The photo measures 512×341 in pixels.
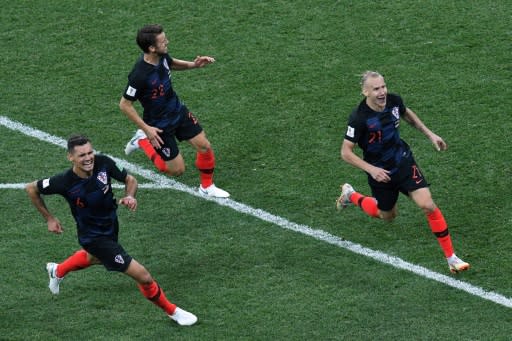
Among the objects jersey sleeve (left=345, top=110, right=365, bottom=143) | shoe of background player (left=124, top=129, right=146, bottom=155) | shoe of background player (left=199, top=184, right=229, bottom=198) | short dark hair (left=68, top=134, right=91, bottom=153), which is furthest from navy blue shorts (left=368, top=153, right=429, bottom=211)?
shoe of background player (left=124, top=129, right=146, bottom=155)

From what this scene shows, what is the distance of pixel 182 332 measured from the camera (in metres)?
10.4

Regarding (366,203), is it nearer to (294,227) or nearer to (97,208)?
(294,227)

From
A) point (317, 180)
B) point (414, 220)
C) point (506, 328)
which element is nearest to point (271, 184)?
point (317, 180)

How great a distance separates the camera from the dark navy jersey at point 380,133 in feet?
35.9

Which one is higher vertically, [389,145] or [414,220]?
[389,145]

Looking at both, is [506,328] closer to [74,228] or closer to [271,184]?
[271,184]

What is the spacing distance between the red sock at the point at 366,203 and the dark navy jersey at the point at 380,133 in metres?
0.71

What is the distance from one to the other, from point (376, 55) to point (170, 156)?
3798 millimetres

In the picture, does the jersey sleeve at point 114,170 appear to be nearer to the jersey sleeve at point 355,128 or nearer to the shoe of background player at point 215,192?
the jersey sleeve at point 355,128

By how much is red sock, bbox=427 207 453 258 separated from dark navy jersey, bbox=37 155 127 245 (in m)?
2.88

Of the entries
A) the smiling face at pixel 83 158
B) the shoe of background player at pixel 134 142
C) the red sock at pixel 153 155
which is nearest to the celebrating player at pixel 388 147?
the smiling face at pixel 83 158

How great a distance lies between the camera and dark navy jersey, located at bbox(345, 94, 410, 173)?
1095cm

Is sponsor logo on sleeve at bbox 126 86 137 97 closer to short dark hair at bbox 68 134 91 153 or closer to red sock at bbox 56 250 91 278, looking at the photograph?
red sock at bbox 56 250 91 278

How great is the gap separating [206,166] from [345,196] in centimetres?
164
